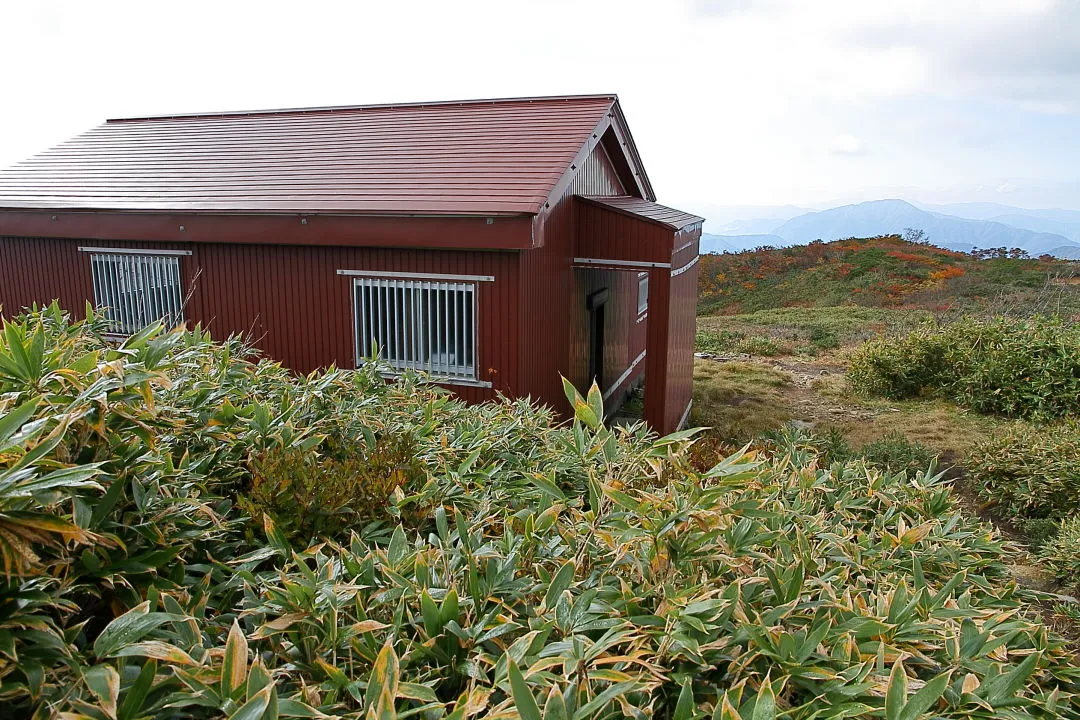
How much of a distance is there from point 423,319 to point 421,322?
0.04m

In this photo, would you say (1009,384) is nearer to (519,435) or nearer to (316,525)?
(519,435)

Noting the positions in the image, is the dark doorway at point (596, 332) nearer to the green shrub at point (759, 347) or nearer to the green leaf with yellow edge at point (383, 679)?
the green shrub at point (759, 347)

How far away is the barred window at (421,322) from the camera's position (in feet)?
25.5

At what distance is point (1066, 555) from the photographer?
6.09 metres

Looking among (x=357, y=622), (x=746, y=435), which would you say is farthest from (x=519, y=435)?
(x=746, y=435)

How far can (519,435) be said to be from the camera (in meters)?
4.04

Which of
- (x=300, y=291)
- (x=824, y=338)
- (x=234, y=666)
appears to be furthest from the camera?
(x=824, y=338)

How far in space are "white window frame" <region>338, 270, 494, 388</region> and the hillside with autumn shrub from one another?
69.3ft

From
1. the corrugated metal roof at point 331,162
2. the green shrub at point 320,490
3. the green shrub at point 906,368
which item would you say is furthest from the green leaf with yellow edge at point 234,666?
the green shrub at point 906,368

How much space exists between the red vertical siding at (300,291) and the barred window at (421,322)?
138 millimetres

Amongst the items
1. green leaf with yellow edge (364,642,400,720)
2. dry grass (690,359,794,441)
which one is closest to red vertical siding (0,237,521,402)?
dry grass (690,359,794,441)

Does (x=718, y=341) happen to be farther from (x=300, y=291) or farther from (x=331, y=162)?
(x=300, y=291)

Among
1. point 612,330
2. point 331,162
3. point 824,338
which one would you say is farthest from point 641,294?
point 824,338

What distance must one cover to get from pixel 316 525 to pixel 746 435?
8.31 meters
